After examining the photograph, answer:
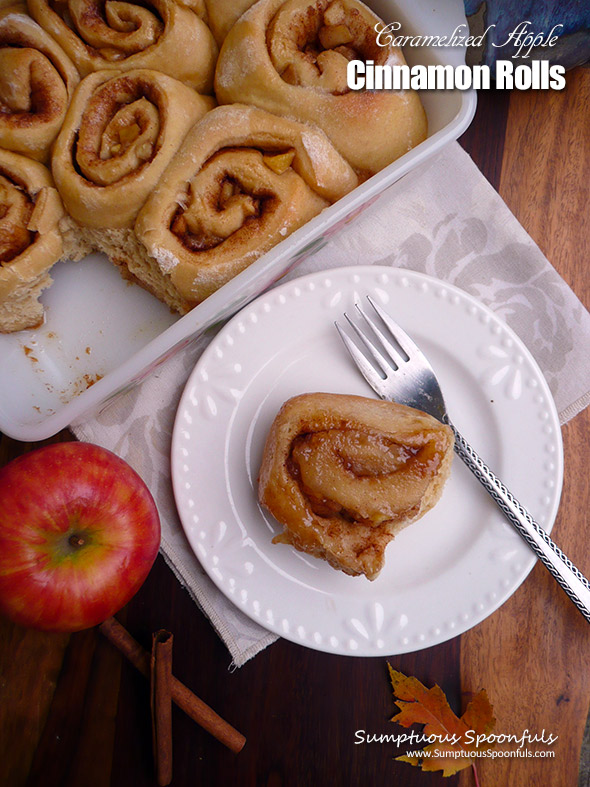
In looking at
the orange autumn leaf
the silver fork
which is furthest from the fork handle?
the orange autumn leaf

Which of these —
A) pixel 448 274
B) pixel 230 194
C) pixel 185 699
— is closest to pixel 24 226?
pixel 230 194

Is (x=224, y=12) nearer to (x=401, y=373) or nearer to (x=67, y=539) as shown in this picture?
(x=401, y=373)

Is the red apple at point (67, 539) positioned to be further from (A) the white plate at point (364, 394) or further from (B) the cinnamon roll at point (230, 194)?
(B) the cinnamon roll at point (230, 194)

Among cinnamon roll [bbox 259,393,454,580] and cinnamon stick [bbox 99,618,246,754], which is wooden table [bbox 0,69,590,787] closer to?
cinnamon stick [bbox 99,618,246,754]

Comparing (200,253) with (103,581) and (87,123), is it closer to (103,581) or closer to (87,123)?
(87,123)

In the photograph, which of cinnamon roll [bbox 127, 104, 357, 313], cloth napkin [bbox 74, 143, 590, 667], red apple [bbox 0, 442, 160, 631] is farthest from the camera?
cloth napkin [bbox 74, 143, 590, 667]

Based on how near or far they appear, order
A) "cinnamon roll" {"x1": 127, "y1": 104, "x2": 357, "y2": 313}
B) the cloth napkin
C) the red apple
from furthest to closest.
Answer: the cloth napkin, "cinnamon roll" {"x1": 127, "y1": 104, "x2": 357, "y2": 313}, the red apple

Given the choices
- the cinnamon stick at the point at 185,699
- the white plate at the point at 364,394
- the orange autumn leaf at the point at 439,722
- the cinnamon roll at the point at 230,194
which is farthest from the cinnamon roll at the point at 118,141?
the orange autumn leaf at the point at 439,722
